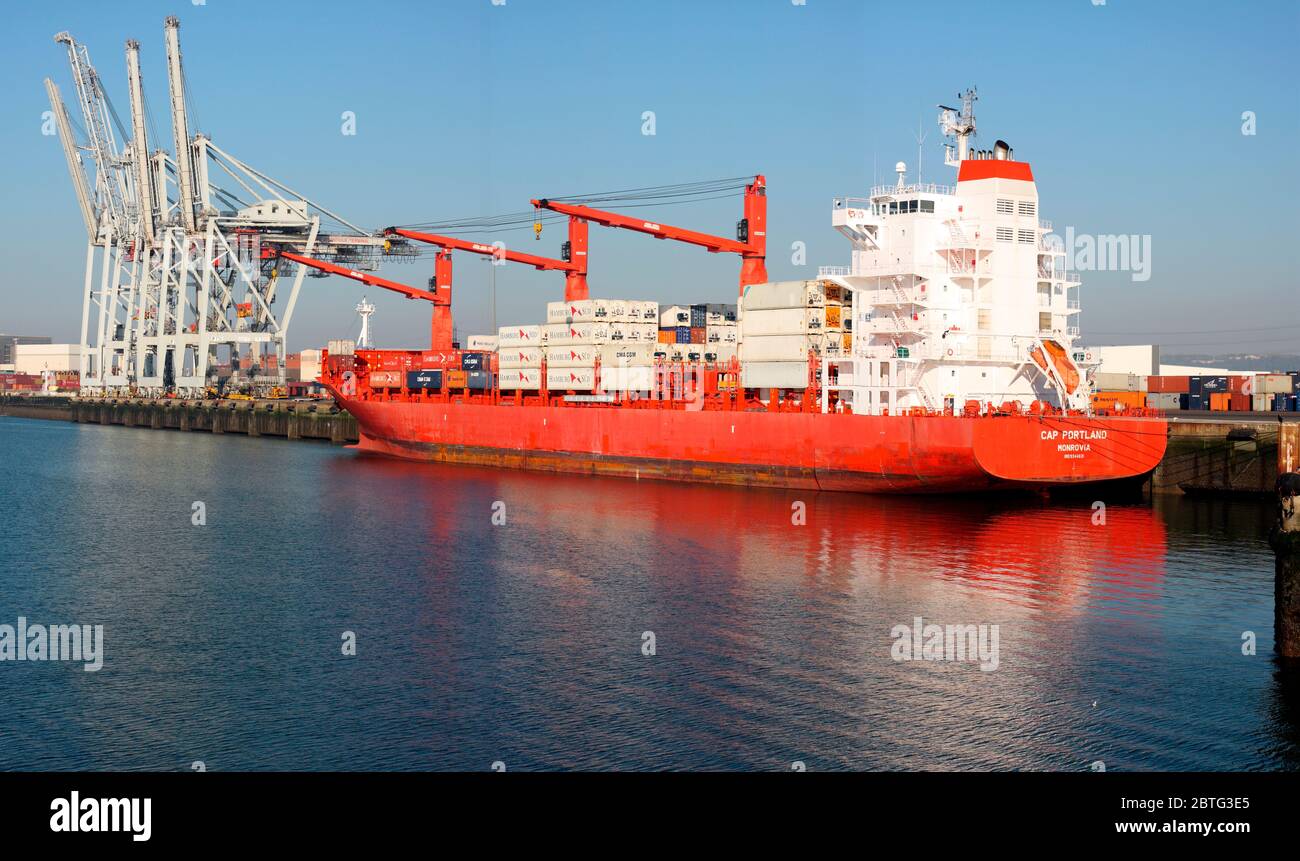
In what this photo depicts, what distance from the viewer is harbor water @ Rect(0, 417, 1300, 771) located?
16.5m

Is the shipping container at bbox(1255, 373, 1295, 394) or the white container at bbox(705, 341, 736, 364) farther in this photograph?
the shipping container at bbox(1255, 373, 1295, 394)

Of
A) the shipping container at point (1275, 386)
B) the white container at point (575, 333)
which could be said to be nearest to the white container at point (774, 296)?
the white container at point (575, 333)

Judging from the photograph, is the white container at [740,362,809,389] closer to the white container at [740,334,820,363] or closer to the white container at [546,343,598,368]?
the white container at [740,334,820,363]

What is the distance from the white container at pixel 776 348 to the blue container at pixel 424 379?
22452mm

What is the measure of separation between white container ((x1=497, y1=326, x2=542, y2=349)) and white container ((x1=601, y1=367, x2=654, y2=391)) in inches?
223

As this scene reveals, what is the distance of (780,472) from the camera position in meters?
45.1

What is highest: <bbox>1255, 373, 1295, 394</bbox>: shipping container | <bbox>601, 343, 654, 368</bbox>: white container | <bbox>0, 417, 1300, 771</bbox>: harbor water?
<bbox>601, 343, 654, 368</bbox>: white container

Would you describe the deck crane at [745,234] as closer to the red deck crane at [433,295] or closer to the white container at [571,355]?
the white container at [571,355]

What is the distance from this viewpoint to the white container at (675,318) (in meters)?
56.2

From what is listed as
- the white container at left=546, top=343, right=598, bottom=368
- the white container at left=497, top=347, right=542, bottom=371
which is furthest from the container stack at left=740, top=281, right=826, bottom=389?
the white container at left=497, top=347, right=542, bottom=371

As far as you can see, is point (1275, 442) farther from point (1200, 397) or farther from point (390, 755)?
point (390, 755)

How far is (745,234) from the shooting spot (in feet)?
177
